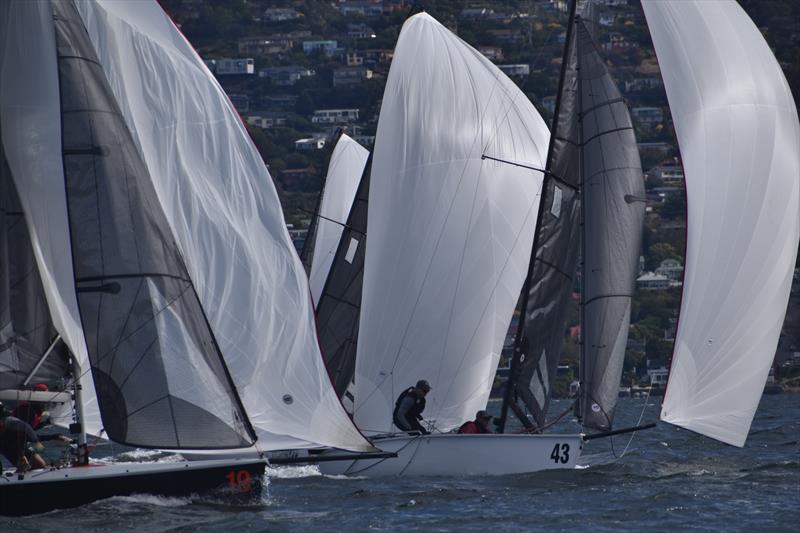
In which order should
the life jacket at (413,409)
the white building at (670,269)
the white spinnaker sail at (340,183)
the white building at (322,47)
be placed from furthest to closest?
the white building at (322,47), the white building at (670,269), the white spinnaker sail at (340,183), the life jacket at (413,409)

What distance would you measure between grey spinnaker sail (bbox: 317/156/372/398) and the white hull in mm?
2758

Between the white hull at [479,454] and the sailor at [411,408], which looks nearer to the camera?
the white hull at [479,454]

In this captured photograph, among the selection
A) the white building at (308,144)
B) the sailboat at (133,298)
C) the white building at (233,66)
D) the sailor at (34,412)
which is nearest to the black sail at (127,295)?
the sailboat at (133,298)

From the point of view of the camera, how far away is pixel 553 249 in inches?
713

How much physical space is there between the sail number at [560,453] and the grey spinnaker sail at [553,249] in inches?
40.4

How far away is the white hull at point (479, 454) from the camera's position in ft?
56.3

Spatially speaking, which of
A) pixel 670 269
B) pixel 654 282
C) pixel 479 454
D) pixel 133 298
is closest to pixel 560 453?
pixel 479 454

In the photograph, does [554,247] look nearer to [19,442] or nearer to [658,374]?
[19,442]

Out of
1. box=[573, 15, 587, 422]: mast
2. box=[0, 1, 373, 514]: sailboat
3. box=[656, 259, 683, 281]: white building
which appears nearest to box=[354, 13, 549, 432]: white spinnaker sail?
box=[573, 15, 587, 422]: mast

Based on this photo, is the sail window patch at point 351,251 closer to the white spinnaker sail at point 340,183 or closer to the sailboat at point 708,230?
the sailboat at point 708,230

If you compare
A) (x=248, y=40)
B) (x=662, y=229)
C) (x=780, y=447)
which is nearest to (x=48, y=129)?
(x=780, y=447)

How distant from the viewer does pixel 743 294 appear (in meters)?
16.4

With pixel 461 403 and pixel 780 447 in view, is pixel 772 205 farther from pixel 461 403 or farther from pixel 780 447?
pixel 780 447

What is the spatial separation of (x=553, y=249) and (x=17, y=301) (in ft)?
21.8
